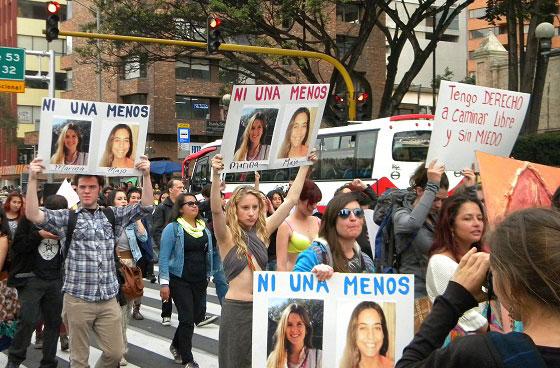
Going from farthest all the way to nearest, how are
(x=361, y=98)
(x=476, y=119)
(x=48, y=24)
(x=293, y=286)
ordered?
(x=361, y=98) < (x=48, y=24) < (x=476, y=119) < (x=293, y=286)

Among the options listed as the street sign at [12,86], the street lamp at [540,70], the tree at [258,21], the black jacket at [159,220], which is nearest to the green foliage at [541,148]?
the street lamp at [540,70]

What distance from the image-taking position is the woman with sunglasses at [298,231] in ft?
20.1

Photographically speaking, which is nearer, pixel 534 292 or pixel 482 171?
pixel 534 292

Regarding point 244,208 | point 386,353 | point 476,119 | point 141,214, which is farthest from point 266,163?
point 386,353

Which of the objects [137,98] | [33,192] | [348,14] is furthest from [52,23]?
[137,98]

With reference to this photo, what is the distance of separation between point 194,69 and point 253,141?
45.2m

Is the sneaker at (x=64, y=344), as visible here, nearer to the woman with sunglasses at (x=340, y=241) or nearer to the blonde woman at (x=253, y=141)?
the blonde woman at (x=253, y=141)

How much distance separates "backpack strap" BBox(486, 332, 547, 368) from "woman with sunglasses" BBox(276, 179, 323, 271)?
13.7 ft

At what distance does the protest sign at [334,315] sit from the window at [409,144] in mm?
17378

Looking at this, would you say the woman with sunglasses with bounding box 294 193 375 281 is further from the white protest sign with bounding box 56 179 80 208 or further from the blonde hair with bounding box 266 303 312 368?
the white protest sign with bounding box 56 179 80 208

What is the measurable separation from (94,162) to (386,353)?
3.23 meters

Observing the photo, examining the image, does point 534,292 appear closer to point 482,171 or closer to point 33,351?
point 482,171

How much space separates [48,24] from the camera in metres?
16.4

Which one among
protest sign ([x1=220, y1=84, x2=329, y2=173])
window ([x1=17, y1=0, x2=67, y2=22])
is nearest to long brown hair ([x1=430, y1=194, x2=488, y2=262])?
protest sign ([x1=220, y1=84, x2=329, y2=173])
